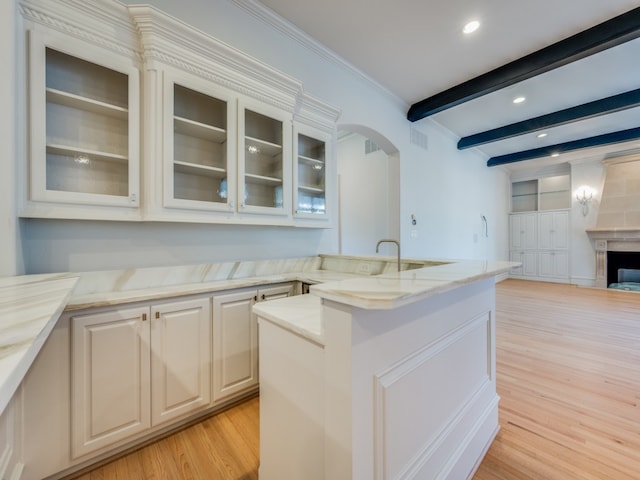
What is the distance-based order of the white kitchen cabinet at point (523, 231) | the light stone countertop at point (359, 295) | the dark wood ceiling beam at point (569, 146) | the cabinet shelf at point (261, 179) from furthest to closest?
1. the white kitchen cabinet at point (523, 231)
2. the dark wood ceiling beam at point (569, 146)
3. the cabinet shelf at point (261, 179)
4. the light stone countertop at point (359, 295)

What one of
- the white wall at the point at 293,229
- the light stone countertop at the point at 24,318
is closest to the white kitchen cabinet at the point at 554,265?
the white wall at the point at 293,229

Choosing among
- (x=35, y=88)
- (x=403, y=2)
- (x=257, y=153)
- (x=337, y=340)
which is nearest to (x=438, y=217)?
(x=403, y=2)

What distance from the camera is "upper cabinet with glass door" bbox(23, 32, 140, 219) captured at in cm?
138

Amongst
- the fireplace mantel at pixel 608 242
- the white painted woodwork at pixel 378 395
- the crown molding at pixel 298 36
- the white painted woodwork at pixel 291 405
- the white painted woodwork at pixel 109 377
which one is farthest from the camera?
the fireplace mantel at pixel 608 242

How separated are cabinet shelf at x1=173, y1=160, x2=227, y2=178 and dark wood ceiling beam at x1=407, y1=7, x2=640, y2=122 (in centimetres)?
317

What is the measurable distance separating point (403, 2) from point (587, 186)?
684 centimetres

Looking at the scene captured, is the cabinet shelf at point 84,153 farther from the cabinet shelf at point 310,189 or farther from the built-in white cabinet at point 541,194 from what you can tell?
the built-in white cabinet at point 541,194

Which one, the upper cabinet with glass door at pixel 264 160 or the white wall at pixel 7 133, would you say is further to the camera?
the upper cabinet with glass door at pixel 264 160

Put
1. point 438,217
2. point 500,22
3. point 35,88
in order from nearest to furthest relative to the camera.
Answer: point 35,88 → point 500,22 → point 438,217

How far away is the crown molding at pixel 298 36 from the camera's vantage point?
2330mm

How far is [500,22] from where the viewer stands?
251cm

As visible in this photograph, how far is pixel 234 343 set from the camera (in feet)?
6.16

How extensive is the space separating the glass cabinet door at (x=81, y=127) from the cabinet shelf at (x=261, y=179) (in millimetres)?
770

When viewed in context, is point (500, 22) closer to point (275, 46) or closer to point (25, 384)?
point (275, 46)
